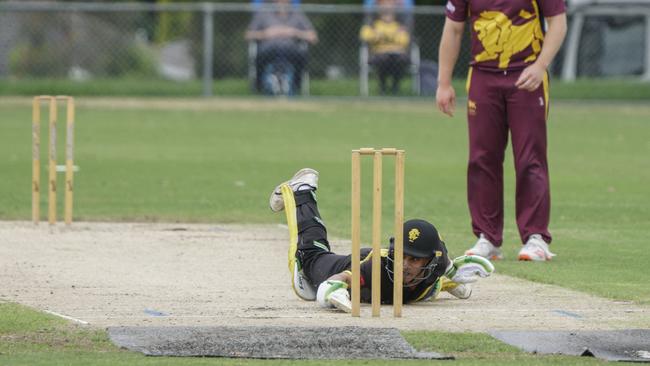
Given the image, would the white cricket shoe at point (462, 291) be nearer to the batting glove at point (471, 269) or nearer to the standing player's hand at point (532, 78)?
the batting glove at point (471, 269)

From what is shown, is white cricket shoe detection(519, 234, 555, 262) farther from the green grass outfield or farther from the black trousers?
the black trousers

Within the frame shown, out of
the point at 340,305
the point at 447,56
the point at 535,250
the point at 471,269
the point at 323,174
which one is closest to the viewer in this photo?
the point at 340,305

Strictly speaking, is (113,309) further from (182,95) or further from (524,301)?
(182,95)

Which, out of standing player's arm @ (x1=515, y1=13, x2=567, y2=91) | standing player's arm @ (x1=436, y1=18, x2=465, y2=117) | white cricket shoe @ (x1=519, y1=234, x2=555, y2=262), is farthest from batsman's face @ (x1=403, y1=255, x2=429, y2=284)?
standing player's arm @ (x1=436, y1=18, x2=465, y2=117)

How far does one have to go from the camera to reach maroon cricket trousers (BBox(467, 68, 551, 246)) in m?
11.2

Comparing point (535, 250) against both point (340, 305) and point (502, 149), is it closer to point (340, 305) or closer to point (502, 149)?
point (502, 149)

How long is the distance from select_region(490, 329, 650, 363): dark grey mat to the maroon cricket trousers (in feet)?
11.9

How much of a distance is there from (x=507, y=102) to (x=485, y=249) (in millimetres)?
1127

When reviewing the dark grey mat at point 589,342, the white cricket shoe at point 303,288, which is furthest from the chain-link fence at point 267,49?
the dark grey mat at point 589,342

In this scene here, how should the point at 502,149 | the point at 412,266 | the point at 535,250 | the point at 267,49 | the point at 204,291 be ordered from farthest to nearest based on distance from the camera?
the point at 267,49, the point at 502,149, the point at 535,250, the point at 204,291, the point at 412,266

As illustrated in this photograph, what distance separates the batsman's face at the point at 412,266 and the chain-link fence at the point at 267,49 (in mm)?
18503

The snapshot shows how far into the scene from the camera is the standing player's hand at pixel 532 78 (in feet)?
35.8

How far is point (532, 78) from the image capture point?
35.8 ft

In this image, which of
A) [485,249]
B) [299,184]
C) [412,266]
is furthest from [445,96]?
[412,266]
